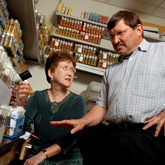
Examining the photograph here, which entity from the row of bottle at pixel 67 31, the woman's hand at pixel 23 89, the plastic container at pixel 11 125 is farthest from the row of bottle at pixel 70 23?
the plastic container at pixel 11 125

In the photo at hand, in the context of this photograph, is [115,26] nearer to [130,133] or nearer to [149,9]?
[130,133]

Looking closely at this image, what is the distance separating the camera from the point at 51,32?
3.33m

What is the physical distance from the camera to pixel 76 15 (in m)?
3.92

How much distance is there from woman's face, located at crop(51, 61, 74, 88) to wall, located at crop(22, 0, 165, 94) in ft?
6.42

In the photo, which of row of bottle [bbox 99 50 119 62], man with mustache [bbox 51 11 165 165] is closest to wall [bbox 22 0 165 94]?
row of bottle [bbox 99 50 119 62]

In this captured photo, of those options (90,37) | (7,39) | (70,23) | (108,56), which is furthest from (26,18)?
(108,56)

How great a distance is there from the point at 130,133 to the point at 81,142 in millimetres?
737

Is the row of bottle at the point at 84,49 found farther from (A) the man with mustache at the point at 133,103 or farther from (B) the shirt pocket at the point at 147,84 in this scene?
(B) the shirt pocket at the point at 147,84

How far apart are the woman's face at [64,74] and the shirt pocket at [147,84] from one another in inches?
24.6

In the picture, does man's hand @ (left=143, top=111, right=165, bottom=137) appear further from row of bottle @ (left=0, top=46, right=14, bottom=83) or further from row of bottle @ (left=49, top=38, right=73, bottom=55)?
row of bottle @ (left=49, top=38, right=73, bottom=55)

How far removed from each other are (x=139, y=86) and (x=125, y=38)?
0.47 m

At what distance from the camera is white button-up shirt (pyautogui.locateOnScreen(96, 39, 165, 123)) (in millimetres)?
1127

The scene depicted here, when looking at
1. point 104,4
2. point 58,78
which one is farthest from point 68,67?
point 104,4

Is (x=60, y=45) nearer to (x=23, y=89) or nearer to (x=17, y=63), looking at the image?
(x=17, y=63)
